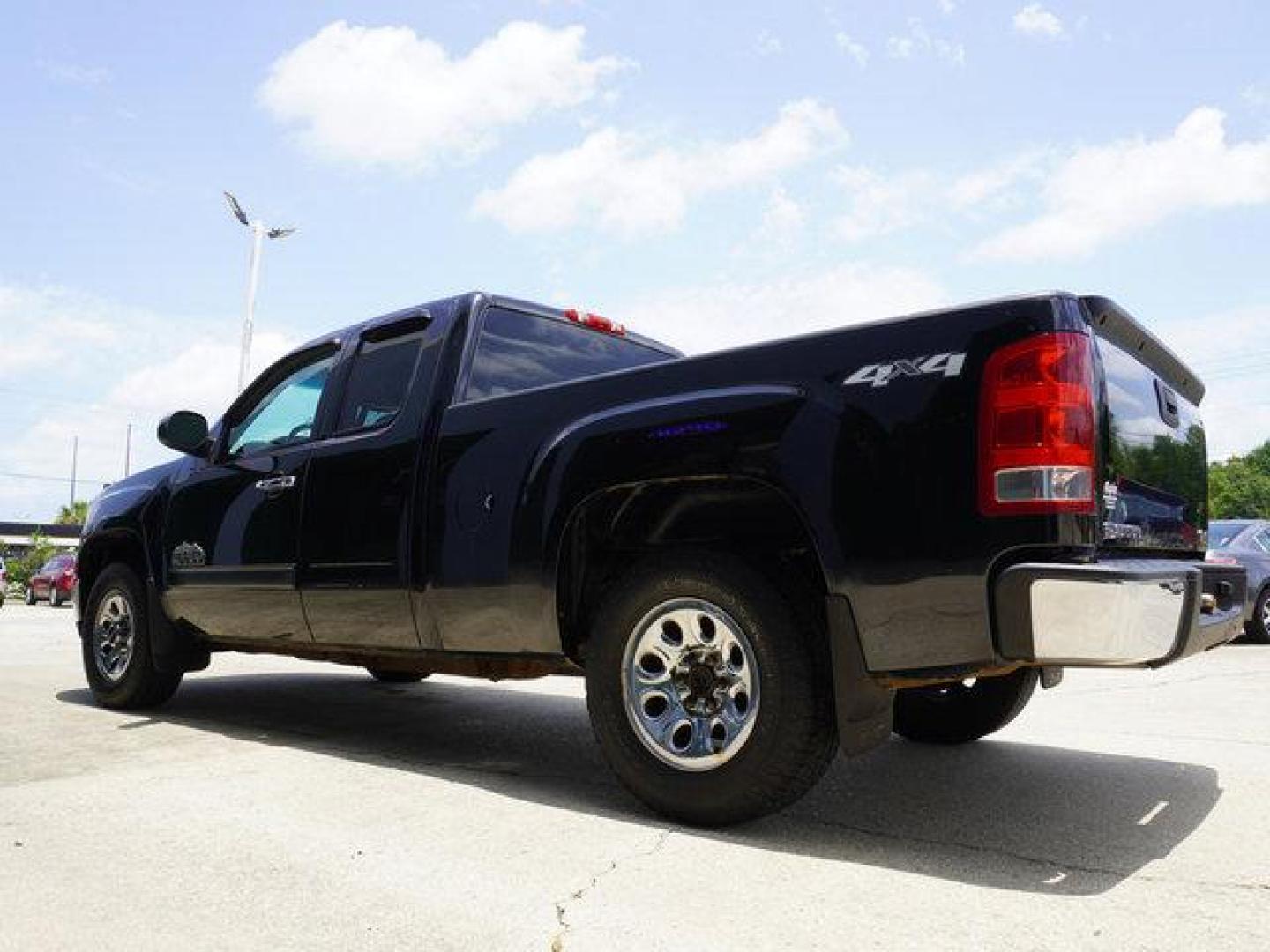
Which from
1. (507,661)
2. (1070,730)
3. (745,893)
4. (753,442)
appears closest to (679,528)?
(753,442)

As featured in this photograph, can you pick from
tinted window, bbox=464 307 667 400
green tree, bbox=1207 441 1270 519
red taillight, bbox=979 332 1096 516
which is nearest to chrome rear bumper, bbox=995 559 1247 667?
red taillight, bbox=979 332 1096 516

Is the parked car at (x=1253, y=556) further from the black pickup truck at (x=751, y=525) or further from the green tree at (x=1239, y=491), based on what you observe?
the green tree at (x=1239, y=491)

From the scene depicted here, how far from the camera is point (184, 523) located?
5.29 metres

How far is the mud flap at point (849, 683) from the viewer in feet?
9.27

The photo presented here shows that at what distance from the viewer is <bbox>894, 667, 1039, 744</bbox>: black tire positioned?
13.9 ft

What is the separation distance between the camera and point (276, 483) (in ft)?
15.4

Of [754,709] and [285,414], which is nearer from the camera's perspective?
[754,709]

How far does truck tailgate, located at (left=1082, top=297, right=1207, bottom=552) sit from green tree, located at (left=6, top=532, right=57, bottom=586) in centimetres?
5623

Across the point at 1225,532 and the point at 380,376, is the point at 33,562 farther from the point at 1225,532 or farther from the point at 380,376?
the point at 380,376

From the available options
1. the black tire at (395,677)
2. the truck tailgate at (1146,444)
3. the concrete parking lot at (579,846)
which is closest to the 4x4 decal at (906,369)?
the truck tailgate at (1146,444)

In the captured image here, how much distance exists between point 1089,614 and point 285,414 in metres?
3.95

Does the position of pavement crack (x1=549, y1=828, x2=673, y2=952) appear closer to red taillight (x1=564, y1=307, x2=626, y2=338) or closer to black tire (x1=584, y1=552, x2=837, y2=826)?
black tire (x1=584, y1=552, x2=837, y2=826)

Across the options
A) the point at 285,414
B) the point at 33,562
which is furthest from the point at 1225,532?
the point at 33,562

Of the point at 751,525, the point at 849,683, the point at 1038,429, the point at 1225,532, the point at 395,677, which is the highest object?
the point at 1038,429
